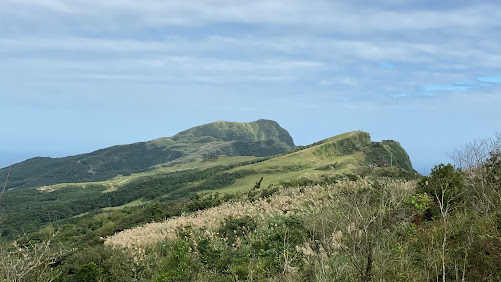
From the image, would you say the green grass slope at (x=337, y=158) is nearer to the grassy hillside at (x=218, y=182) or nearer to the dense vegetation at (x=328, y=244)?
the grassy hillside at (x=218, y=182)

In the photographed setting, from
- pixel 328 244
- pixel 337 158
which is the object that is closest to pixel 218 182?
pixel 337 158

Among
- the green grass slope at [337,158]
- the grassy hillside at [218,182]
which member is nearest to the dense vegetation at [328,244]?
the grassy hillside at [218,182]

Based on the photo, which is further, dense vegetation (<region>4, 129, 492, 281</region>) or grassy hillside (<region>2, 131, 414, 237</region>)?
grassy hillside (<region>2, 131, 414, 237</region>)

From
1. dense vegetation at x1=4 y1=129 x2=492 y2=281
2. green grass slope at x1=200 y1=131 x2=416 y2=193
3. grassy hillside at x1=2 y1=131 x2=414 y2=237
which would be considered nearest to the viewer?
dense vegetation at x1=4 y1=129 x2=492 y2=281

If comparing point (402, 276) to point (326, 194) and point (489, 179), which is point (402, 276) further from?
point (326, 194)

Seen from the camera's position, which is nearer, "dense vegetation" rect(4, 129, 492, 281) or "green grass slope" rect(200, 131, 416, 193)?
"dense vegetation" rect(4, 129, 492, 281)

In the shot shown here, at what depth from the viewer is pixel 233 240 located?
42.4 ft

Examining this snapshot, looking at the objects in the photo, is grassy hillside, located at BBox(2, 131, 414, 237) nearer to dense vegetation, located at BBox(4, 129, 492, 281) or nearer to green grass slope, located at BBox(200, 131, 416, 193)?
green grass slope, located at BBox(200, 131, 416, 193)

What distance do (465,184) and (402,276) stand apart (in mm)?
10393

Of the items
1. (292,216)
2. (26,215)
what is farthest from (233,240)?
(26,215)

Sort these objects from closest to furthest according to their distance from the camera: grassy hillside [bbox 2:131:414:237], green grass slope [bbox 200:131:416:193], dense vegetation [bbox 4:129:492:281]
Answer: dense vegetation [bbox 4:129:492:281] → grassy hillside [bbox 2:131:414:237] → green grass slope [bbox 200:131:416:193]

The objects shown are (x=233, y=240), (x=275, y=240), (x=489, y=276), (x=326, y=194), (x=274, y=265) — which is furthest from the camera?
(x=326, y=194)

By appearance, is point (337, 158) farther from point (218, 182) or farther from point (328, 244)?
point (328, 244)

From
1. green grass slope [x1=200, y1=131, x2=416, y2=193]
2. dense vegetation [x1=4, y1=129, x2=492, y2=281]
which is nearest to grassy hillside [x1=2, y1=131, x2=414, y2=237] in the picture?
green grass slope [x1=200, y1=131, x2=416, y2=193]
